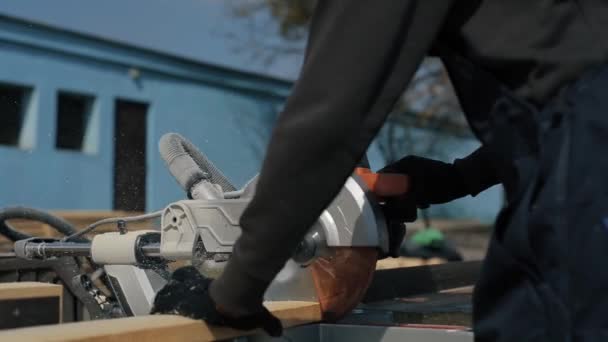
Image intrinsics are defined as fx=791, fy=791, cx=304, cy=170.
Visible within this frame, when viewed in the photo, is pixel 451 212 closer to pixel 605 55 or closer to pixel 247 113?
pixel 247 113

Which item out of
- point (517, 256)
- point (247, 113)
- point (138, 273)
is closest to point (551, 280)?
point (517, 256)

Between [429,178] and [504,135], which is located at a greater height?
[504,135]

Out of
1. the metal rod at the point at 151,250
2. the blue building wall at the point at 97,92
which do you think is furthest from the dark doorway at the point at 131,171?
the blue building wall at the point at 97,92

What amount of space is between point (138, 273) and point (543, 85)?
1.01 m

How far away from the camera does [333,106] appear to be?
101 cm

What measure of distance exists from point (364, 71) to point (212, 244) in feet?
1.76

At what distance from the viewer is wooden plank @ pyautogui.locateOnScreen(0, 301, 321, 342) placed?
3.66 feet

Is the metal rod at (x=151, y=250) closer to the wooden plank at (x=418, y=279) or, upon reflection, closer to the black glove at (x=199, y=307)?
the black glove at (x=199, y=307)

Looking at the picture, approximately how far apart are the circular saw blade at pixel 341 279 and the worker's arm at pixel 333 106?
19.9 inches

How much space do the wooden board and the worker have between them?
1034mm

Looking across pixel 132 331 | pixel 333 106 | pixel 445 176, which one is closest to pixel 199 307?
pixel 132 331

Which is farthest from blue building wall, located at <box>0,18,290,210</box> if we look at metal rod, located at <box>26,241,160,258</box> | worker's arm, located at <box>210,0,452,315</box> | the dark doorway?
worker's arm, located at <box>210,0,452,315</box>

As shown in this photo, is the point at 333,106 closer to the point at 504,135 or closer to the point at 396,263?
the point at 504,135

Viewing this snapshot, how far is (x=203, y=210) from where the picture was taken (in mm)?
1441
